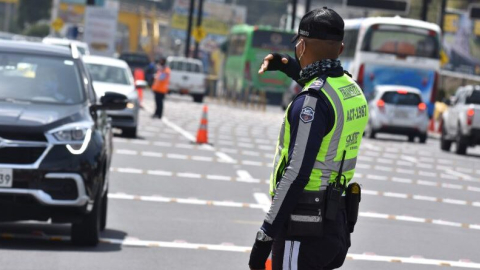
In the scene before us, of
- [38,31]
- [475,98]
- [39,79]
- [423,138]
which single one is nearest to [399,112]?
[423,138]

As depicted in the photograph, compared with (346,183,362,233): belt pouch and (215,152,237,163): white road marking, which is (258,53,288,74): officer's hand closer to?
(346,183,362,233): belt pouch

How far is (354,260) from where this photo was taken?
11.4 metres

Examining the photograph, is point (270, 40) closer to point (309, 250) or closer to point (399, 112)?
point (399, 112)

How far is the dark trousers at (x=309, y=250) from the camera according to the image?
18.2ft

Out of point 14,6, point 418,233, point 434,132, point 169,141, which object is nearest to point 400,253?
point 418,233

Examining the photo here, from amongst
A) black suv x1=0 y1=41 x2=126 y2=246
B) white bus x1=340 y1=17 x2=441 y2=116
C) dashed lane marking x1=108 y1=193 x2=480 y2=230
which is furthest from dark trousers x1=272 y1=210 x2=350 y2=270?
white bus x1=340 y1=17 x2=441 y2=116

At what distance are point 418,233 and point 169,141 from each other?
518 inches

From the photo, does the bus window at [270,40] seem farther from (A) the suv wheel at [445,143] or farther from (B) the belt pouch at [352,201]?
(B) the belt pouch at [352,201]

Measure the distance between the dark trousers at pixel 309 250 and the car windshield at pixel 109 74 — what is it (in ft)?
72.3

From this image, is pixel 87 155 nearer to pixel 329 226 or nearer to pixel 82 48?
pixel 329 226

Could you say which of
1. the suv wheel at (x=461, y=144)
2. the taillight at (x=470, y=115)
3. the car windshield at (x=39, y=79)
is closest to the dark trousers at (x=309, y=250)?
the car windshield at (x=39, y=79)

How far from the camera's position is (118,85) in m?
26.9

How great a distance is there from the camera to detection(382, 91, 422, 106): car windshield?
121 feet

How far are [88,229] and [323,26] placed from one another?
5.80 metres
